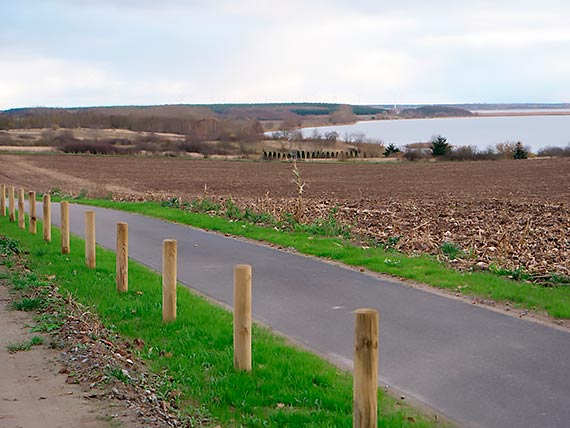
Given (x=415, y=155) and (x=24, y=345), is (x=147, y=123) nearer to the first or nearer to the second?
(x=415, y=155)

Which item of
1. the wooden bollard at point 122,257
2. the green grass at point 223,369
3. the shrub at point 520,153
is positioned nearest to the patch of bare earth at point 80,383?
the green grass at point 223,369

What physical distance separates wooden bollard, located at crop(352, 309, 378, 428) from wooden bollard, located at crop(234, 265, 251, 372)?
2.19 m

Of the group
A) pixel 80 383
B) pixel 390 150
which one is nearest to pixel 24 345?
pixel 80 383

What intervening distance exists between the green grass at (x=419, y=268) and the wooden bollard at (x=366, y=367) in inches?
201

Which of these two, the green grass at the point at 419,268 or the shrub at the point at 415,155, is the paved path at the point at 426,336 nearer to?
the green grass at the point at 419,268

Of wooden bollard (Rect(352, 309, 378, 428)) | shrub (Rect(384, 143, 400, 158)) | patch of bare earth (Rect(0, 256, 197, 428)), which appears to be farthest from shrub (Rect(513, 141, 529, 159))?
wooden bollard (Rect(352, 309, 378, 428))

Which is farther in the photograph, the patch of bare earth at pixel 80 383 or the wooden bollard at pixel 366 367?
the patch of bare earth at pixel 80 383

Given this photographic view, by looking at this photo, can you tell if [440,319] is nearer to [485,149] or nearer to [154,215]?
[154,215]

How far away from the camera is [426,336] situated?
8727 mm

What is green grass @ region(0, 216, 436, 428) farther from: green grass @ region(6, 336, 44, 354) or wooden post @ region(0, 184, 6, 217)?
wooden post @ region(0, 184, 6, 217)

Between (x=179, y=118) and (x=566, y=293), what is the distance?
98.4 metres

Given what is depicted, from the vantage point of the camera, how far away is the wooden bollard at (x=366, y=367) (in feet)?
16.8

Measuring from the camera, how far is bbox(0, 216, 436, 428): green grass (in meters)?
6.22

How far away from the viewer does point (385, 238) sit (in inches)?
639
